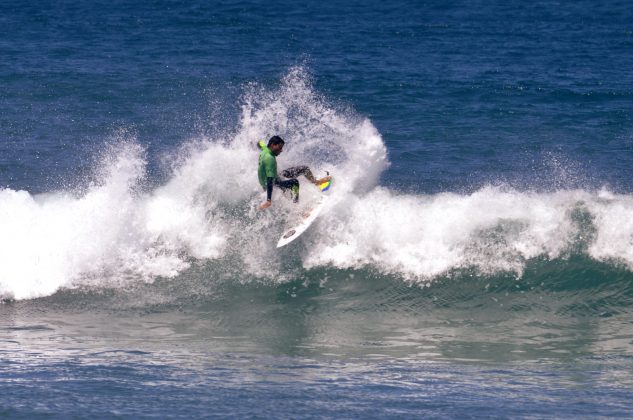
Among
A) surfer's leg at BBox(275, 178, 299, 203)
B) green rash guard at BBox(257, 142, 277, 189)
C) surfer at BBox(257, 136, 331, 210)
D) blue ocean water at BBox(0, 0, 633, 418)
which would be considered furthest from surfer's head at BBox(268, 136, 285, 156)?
blue ocean water at BBox(0, 0, 633, 418)

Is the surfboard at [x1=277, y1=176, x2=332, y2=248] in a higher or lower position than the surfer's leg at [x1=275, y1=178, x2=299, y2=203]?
lower

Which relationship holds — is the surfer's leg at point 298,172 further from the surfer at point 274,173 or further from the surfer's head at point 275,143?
the surfer's head at point 275,143

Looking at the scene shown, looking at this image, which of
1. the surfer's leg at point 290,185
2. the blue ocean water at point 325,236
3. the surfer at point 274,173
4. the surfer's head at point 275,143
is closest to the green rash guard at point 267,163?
the surfer at point 274,173

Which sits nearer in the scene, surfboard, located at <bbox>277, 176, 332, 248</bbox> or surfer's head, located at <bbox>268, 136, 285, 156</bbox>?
surfer's head, located at <bbox>268, 136, 285, 156</bbox>

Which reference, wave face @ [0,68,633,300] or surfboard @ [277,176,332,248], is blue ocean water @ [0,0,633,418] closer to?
wave face @ [0,68,633,300]

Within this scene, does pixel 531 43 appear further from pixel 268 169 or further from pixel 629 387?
pixel 629 387

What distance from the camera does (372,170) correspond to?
17500 mm

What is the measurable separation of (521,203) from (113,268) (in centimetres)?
706

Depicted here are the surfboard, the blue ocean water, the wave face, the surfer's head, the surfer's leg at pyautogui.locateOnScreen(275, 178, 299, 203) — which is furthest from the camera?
the wave face

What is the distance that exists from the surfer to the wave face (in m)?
0.58

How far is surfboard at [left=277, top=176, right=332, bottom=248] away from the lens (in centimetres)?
1535

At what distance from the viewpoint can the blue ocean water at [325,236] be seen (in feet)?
36.0

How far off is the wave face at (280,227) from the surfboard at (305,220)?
239 millimetres

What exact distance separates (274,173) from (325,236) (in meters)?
2.06
